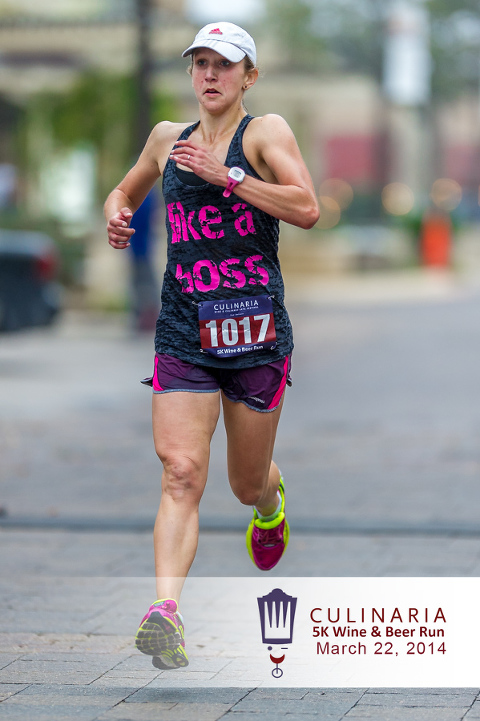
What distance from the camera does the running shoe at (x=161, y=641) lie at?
3838mm

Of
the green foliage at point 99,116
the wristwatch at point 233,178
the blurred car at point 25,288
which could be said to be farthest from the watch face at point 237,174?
the green foliage at point 99,116

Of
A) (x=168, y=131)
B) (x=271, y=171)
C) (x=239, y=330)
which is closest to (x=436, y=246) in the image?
(x=168, y=131)

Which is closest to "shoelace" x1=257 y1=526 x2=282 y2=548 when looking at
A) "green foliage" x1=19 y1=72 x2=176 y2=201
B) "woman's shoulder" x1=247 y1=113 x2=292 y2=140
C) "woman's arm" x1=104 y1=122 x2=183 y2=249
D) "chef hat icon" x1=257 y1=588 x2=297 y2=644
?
"chef hat icon" x1=257 y1=588 x2=297 y2=644

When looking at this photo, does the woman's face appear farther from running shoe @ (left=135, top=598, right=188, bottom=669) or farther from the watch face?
running shoe @ (left=135, top=598, right=188, bottom=669)

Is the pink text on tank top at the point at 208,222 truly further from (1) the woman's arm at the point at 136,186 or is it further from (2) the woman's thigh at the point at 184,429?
(2) the woman's thigh at the point at 184,429

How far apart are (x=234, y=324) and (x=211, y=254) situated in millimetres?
232

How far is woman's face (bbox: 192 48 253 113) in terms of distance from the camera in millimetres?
4227

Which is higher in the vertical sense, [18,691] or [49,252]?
[49,252]

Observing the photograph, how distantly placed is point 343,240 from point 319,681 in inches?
1138

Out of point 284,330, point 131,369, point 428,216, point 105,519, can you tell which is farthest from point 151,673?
point 428,216

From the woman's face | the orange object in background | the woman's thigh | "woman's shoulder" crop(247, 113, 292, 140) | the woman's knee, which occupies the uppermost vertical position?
the orange object in background

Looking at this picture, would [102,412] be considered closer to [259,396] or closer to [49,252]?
[49,252]

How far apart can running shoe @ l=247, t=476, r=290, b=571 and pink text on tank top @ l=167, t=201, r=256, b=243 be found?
1150 millimetres

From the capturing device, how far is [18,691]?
3.97 metres
